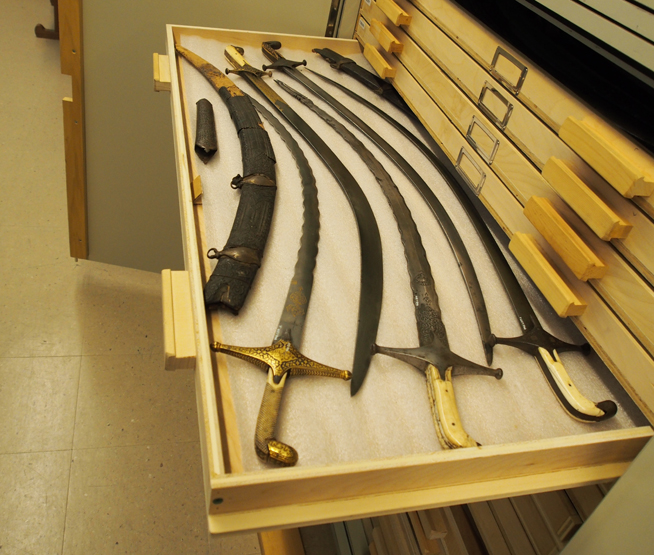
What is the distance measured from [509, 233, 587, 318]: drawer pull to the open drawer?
128 mm

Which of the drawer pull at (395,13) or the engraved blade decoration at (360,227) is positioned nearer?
the engraved blade decoration at (360,227)

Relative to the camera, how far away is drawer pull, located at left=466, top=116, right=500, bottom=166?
148 centimetres

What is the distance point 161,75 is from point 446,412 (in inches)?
63.1

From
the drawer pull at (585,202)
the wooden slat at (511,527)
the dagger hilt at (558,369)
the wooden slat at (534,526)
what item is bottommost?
the wooden slat at (511,527)

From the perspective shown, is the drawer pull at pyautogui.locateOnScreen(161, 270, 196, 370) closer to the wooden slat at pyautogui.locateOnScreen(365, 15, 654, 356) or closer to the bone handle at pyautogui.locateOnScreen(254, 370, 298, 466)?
the bone handle at pyautogui.locateOnScreen(254, 370, 298, 466)

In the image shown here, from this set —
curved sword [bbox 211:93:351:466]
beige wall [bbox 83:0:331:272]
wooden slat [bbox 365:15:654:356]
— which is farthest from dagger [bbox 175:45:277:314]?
wooden slat [bbox 365:15:654:356]

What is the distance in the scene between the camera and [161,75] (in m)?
1.98

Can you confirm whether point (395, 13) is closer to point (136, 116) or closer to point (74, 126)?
point (136, 116)

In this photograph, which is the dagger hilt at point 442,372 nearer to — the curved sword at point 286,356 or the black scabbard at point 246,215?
the curved sword at point 286,356

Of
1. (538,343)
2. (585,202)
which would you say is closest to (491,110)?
(585,202)

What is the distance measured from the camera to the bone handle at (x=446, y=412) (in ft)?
3.27

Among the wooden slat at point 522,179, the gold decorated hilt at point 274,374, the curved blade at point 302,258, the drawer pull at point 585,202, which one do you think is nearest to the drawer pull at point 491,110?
the wooden slat at point 522,179

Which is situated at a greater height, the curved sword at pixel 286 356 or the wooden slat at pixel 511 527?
the curved sword at pixel 286 356

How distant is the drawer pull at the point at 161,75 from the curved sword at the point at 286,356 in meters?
0.92
